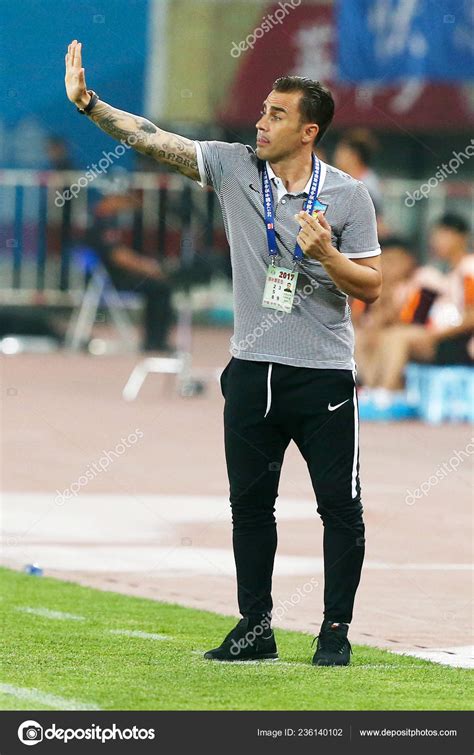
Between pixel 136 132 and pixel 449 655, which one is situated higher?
pixel 136 132

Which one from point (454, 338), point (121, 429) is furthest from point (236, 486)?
point (454, 338)

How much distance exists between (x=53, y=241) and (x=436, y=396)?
26.4 feet

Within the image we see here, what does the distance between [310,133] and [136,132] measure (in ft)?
2.16

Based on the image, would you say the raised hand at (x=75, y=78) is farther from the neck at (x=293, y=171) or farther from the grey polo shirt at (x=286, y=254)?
the neck at (x=293, y=171)

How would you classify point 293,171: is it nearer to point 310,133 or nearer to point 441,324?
point 310,133

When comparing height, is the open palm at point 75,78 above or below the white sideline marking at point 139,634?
above

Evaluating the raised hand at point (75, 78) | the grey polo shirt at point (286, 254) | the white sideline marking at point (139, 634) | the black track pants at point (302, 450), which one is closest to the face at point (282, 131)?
the grey polo shirt at point (286, 254)

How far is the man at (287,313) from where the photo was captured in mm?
6832

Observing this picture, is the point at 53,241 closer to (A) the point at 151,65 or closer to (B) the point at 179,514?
(A) the point at 151,65

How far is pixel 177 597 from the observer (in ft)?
28.7

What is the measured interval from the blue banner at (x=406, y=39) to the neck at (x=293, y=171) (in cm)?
1681

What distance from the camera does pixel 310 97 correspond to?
22.7ft

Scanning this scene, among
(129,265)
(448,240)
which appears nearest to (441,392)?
(448,240)
